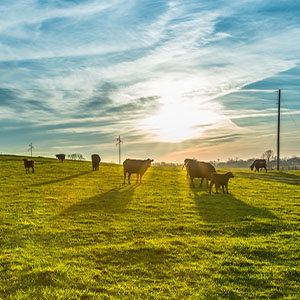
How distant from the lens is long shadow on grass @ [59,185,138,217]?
52.5 feet

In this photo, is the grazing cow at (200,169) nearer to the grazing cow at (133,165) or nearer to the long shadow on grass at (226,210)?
the long shadow on grass at (226,210)

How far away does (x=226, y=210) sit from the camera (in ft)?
54.0

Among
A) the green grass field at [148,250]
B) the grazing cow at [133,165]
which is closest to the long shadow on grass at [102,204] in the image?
the green grass field at [148,250]

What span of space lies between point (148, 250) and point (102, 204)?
913cm

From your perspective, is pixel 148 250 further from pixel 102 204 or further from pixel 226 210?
pixel 102 204

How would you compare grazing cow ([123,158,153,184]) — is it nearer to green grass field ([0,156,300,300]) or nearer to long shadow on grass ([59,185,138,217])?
long shadow on grass ([59,185,138,217])

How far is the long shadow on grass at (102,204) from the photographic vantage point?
15990 mm

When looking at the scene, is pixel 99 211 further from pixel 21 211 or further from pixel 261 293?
pixel 261 293

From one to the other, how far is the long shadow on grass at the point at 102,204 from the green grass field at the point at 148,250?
7 centimetres

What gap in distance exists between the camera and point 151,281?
726 centimetres

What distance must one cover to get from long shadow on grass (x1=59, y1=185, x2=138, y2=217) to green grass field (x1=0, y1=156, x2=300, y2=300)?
0.07 meters

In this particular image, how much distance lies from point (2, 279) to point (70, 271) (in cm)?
180

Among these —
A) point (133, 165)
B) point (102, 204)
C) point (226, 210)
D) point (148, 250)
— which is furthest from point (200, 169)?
point (148, 250)

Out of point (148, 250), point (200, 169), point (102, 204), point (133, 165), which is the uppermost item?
point (133, 165)
